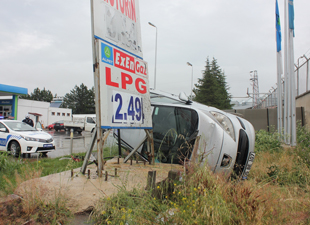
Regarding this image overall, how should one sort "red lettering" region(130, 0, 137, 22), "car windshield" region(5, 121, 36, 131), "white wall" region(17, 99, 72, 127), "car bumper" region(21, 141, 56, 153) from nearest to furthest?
1. "red lettering" region(130, 0, 137, 22)
2. "car bumper" region(21, 141, 56, 153)
3. "car windshield" region(5, 121, 36, 131)
4. "white wall" region(17, 99, 72, 127)

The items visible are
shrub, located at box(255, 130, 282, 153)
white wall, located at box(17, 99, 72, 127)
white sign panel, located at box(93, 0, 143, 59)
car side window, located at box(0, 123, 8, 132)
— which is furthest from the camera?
white wall, located at box(17, 99, 72, 127)

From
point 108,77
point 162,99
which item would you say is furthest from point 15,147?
point 108,77

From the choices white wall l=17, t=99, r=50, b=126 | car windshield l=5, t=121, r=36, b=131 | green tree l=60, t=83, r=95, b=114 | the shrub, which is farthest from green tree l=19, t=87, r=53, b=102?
the shrub

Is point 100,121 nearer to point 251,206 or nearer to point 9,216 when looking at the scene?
point 9,216

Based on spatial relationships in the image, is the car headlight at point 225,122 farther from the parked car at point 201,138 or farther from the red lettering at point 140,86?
the red lettering at point 140,86

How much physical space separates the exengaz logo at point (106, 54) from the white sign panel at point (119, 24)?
14cm

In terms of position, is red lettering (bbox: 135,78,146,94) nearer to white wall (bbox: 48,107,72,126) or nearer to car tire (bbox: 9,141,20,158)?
car tire (bbox: 9,141,20,158)

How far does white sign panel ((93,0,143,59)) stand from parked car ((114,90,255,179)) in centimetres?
134

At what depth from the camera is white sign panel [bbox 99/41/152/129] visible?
3482mm

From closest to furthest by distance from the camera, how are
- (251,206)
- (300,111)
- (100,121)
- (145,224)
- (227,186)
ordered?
(145,224) → (251,206) → (227,186) → (100,121) → (300,111)

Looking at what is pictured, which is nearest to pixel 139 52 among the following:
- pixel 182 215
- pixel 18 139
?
pixel 182 215

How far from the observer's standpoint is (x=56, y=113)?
44938 mm

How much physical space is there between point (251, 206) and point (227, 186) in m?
0.38

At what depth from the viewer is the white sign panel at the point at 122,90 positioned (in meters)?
3.48
